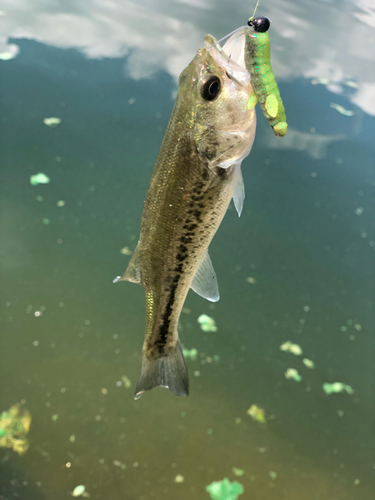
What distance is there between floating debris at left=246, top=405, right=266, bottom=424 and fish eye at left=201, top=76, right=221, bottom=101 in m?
2.74

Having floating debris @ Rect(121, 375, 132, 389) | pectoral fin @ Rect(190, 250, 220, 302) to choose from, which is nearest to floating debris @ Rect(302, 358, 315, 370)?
floating debris @ Rect(121, 375, 132, 389)

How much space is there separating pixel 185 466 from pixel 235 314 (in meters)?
1.35

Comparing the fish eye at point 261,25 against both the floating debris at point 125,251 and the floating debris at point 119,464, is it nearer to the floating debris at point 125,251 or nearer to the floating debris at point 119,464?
the floating debris at point 119,464

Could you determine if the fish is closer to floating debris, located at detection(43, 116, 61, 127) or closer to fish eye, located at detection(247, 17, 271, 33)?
fish eye, located at detection(247, 17, 271, 33)

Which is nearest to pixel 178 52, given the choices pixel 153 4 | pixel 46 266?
pixel 153 4

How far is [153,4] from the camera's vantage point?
5.89 metres

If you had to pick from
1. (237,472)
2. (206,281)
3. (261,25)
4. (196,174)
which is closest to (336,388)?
(237,472)

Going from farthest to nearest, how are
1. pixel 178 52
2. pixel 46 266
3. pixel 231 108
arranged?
1. pixel 178 52
2. pixel 46 266
3. pixel 231 108

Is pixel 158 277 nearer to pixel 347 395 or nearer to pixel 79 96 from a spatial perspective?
pixel 347 395

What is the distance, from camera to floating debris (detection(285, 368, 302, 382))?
3.27m

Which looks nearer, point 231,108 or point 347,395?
point 231,108

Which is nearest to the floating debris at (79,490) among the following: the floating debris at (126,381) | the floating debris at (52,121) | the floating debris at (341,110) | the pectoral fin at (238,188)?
the floating debris at (126,381)

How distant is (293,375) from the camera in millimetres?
3279

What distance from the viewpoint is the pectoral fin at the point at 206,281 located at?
118 cm
